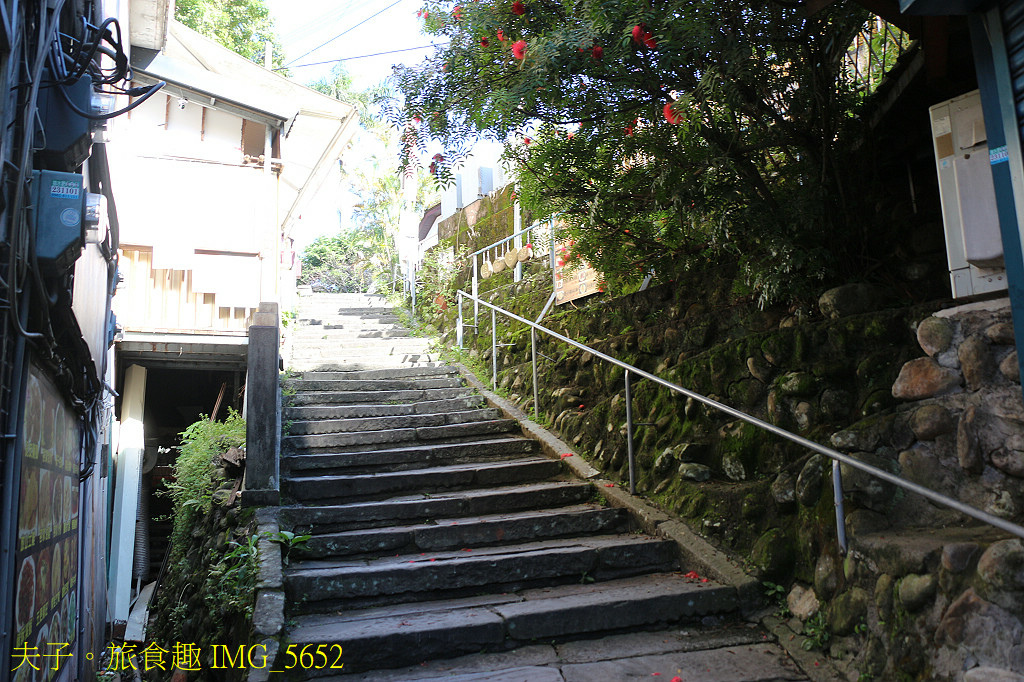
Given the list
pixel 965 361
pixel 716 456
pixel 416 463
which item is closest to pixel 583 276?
pixel 416 463

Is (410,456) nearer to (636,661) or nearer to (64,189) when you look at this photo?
(636,661)

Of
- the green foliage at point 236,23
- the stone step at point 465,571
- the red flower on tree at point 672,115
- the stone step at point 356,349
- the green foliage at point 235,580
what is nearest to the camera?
the red flower on tree at point 672,115

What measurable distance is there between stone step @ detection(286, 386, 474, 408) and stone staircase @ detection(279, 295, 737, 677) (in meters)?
0.02

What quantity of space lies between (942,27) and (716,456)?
2.38m

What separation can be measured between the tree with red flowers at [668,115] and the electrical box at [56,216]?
1.83 m

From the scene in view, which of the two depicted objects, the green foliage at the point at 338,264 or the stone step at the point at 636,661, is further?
the green foliage at the point at 338,264

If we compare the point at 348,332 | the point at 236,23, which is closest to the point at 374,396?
the point at 348,332

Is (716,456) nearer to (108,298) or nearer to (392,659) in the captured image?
(392,659)

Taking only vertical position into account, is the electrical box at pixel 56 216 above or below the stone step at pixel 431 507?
above

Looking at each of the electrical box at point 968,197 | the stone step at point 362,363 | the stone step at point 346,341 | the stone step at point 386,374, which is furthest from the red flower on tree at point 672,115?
the stone step at point 346,341

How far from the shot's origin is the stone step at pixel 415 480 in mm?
4711

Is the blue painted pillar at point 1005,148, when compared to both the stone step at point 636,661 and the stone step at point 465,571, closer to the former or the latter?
the stone step at point 636,661

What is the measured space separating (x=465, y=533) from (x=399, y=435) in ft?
5.73

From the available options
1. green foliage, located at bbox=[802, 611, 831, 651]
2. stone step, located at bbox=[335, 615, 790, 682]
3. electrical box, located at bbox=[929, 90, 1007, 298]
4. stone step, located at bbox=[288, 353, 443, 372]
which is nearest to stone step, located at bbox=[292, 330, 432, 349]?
stone step, located at bbox=[288, 353, 443, 372]
